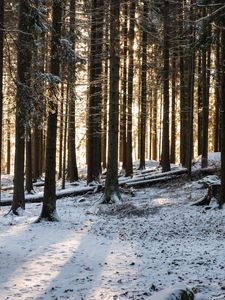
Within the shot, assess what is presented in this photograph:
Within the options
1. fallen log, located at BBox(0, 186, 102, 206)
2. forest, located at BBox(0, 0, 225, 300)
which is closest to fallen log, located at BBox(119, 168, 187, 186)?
forest, located at BBox(0, 0, 225, 300)

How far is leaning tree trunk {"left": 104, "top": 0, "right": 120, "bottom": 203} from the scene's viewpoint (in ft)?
54.0

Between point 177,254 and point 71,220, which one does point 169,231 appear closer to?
point 177,254

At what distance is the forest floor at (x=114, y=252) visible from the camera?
7344 mm

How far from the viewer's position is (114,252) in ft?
32.4

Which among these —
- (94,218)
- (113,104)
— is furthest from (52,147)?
(113,104)

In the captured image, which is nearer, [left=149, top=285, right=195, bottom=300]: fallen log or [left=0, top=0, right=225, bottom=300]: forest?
[left=149, top=285, right=195, bottom=300]: fallen log

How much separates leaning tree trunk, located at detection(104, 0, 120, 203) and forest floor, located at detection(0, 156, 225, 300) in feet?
2.65

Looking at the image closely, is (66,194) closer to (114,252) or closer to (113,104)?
(113,104)

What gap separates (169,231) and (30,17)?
22.9ft

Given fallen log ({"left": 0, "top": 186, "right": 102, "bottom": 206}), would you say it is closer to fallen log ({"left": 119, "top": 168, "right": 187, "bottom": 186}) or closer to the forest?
the forest

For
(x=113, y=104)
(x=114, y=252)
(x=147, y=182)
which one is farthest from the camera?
(x=147, y=182)

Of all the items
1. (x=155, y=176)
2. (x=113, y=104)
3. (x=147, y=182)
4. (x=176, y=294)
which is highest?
(x=113, y=104)

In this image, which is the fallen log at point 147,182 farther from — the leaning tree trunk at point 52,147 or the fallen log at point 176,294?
the fallen log at point 176,294

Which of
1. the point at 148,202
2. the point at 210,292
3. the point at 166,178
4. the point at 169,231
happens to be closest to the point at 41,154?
the point at 166,178
